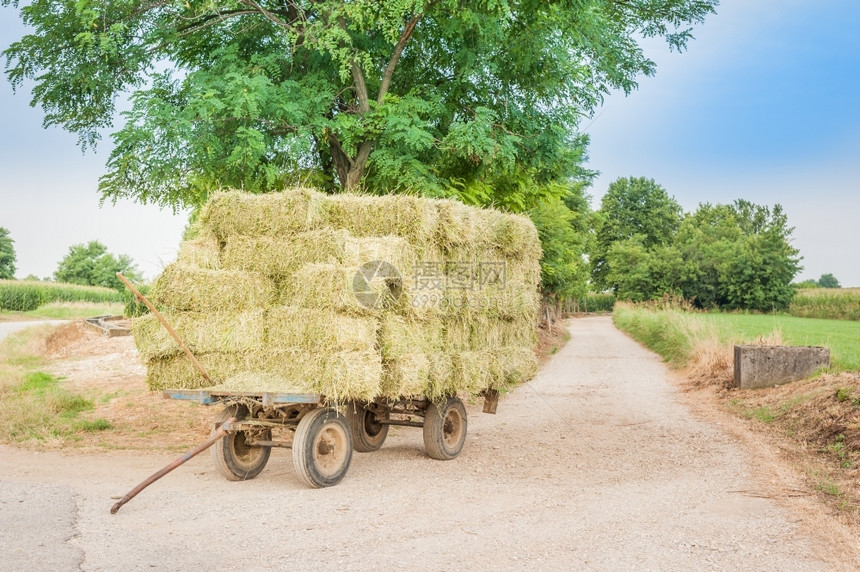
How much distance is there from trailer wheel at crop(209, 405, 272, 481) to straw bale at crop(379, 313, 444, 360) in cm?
174

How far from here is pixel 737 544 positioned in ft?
20.5

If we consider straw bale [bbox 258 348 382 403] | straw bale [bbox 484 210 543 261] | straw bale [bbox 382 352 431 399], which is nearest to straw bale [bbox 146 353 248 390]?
straw bale [bbox 258 348 382 403]

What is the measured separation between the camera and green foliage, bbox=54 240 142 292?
99000 mm

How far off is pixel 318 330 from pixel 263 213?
1839mm

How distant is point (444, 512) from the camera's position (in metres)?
7.27

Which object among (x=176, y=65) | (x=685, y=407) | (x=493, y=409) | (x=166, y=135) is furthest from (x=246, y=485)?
(x=176, y=65)

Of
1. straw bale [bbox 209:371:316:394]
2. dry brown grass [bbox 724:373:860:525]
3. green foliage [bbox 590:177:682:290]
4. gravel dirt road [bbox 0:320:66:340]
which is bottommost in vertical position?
dry brown grass [bbox 724:373:860:525]

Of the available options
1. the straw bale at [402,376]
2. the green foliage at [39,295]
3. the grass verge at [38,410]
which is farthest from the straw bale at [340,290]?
the green foliage at [39,295]

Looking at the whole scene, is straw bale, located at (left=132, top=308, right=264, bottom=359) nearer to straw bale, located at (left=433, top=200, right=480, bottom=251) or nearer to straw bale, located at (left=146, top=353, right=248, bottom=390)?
straw bale, located at (left=146, top=353, right=248, bottom=390)

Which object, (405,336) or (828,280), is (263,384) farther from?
(828,280)

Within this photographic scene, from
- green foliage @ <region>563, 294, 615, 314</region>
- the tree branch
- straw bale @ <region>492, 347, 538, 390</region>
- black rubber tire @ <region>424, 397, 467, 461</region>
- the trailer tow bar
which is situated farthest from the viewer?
green foliage @ <region>563, 294, 615, 314</region>

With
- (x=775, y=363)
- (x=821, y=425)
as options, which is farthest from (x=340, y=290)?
(x=775, y=363)

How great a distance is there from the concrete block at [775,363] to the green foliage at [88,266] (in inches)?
3702

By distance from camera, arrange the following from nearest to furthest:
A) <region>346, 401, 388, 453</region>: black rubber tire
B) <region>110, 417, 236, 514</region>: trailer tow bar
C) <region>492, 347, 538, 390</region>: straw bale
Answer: <region>110, 417, 236, 514</region>: trailer tow bar → <region>346, 401, 388, 453</region>: black rubber tire → <region>492, 347, 538, 390</region>: straw bale
